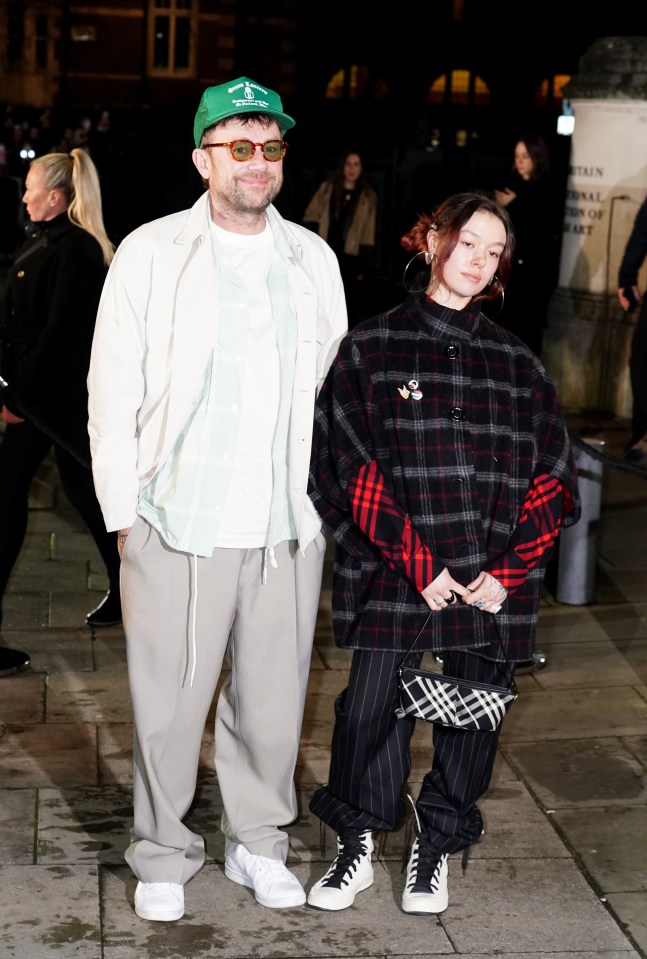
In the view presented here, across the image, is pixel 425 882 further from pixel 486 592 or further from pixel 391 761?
pixel 486 592

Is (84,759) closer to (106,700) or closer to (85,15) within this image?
(106,700)

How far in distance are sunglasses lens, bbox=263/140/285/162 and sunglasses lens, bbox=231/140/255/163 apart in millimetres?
40

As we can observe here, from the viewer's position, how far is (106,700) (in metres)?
5.49

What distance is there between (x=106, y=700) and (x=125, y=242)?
2269 mm

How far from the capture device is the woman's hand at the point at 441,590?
3.75m

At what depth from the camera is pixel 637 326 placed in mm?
8938

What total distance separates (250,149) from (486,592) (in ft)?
4.09

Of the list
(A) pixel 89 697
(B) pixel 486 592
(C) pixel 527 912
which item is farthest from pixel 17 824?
(B) pixel 486 592

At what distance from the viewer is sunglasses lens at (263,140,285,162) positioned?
372 centimetres

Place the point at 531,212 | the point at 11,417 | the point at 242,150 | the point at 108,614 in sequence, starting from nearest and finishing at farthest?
the point at 242,150 → the point at 11,417 → the point at 108,614 → the point at 531,212

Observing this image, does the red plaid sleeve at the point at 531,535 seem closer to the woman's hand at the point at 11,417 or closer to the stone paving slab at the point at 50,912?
the stone paving slab at the point at 50,912

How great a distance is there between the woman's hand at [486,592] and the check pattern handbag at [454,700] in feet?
0.43

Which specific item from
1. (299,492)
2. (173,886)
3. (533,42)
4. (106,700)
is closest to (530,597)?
(299,492)

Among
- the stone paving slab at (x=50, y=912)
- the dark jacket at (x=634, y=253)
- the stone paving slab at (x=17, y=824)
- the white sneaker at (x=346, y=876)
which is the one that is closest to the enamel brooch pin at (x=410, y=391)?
the white sneaker at (x=346, y=876)
